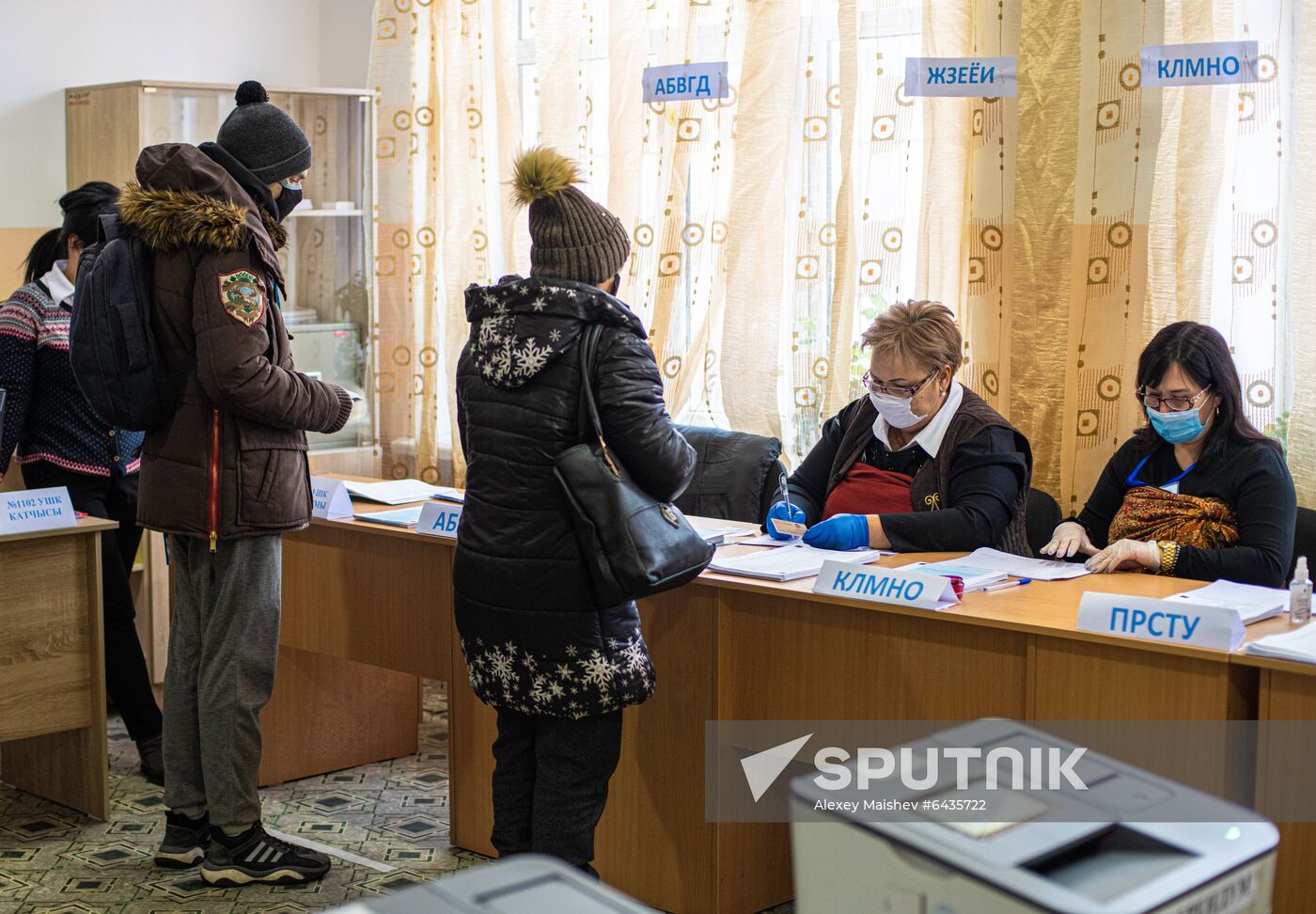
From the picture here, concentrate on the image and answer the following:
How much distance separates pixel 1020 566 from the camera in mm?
2625

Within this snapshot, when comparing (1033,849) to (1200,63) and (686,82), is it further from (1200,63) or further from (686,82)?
(686,82)

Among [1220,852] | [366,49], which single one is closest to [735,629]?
[1220,852]

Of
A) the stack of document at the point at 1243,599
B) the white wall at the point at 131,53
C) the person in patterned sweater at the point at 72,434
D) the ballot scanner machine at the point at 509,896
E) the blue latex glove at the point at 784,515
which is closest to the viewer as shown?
the ballot scanner machine at the point at 509,896

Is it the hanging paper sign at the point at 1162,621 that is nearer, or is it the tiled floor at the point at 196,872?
the hanging paper sign at the point at 1162,621

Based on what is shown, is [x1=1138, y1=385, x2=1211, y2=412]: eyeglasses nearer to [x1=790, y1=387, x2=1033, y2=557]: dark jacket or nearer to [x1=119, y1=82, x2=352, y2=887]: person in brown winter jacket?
[x1=790, y1=387, x2=1033, y2=557]: dark jacket

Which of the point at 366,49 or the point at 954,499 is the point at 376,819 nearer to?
the point at 954,499

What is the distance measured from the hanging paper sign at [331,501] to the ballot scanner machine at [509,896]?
96.1 inches

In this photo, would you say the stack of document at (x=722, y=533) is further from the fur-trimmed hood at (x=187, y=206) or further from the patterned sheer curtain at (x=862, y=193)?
the fur-trimmed hood at (x=187, y=206)

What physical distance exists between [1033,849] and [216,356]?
2093 millimetres

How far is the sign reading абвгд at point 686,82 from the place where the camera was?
3979 mm

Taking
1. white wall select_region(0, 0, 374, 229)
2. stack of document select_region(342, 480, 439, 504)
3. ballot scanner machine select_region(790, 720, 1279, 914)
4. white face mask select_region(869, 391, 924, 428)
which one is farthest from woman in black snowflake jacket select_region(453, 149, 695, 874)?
white wall select_region(0, 0, 374, 229)

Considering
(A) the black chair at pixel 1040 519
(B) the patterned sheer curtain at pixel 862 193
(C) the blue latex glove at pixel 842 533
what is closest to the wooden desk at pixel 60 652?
(B) the patterned sheer curtain at pixel 862 193

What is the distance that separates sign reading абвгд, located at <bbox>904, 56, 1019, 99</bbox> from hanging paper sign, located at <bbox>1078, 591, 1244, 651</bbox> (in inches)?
69.5

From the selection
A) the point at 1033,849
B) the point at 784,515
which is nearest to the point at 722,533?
the point at 784,515
